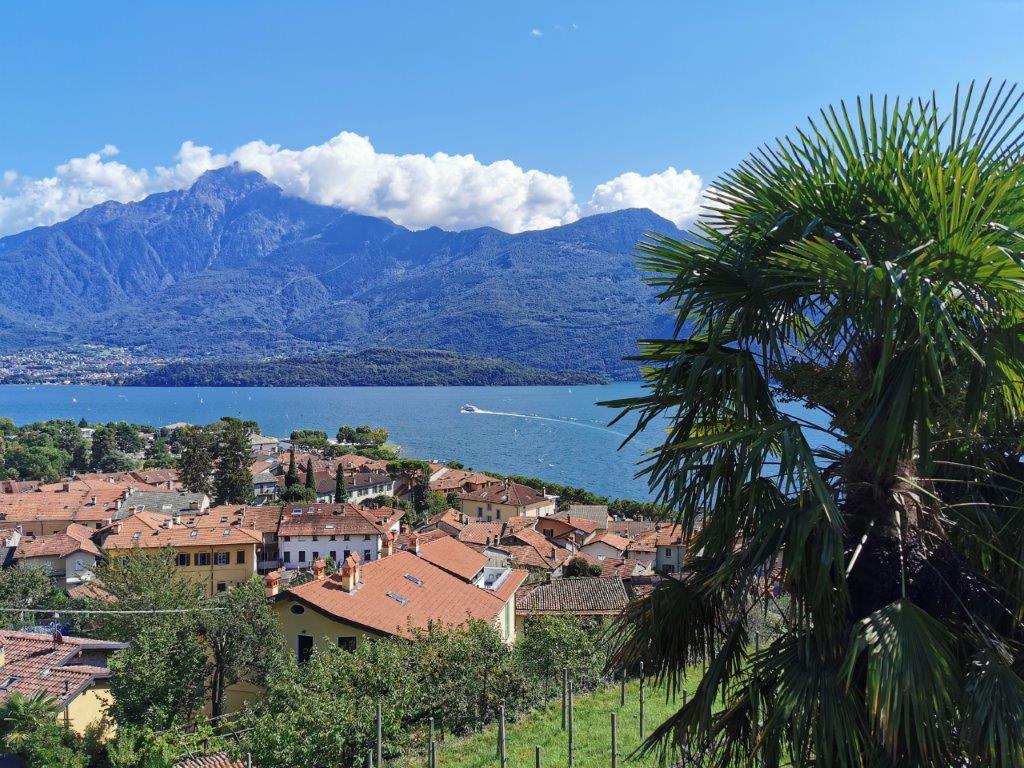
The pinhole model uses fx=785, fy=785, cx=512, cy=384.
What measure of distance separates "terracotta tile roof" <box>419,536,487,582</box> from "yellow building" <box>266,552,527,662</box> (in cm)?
63

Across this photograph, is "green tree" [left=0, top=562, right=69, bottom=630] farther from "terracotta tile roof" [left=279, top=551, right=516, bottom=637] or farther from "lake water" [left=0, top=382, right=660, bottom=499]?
"lake water" [left=0, top=382, right=660, bottom=499]

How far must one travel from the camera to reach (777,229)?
12.7 ft

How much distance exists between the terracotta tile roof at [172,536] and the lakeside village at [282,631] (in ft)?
0.43

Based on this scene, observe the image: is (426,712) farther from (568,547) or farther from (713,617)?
(568,547)

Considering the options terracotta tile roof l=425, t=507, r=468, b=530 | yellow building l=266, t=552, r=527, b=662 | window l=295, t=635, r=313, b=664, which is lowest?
terracotta tile roof l=425, t=507, r=468, b=530

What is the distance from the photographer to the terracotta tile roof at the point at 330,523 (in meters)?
40.9

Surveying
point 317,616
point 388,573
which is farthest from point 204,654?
point 388,573

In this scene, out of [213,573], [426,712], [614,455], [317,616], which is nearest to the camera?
[426,712]

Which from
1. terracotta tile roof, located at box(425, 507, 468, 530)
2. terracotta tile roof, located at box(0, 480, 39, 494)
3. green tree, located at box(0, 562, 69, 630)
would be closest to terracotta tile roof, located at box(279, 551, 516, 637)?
green tree, located at box(0, 562, 69, 630)

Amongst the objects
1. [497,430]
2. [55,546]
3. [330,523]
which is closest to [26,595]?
[55,546]

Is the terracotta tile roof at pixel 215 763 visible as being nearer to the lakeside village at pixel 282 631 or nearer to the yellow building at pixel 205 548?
the lakeside village at pixel 282 631

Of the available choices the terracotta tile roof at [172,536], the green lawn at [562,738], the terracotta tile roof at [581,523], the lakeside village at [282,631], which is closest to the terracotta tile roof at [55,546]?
the lakeside village at [282,631]

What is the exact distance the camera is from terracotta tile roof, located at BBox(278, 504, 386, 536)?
1612 inches

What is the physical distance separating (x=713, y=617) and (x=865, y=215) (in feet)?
7.01
